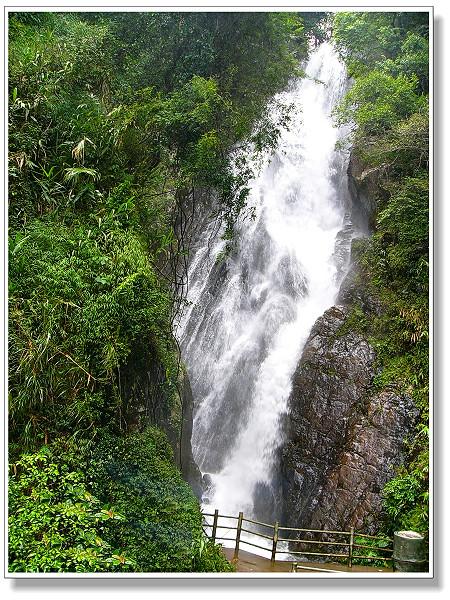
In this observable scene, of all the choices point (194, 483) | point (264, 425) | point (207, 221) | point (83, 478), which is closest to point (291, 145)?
point (207, 221)

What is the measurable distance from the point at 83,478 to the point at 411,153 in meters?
4.82

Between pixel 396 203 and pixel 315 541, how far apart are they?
3990 millimetres

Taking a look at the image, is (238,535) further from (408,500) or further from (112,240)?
(112,240)

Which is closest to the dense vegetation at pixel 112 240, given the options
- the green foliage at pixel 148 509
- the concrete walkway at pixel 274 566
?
the green foliage at pixel 148 509

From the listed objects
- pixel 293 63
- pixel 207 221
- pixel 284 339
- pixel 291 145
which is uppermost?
pixel 293 63

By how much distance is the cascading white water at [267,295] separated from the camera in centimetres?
698

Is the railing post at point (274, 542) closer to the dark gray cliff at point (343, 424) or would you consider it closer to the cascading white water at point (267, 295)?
the dark gray cliff at point (343, 424)

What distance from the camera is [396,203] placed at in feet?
19.9

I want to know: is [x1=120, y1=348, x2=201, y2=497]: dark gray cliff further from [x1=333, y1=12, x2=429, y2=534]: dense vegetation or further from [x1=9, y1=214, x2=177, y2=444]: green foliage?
[x1=333, y1=12, x2=429, y2=534]: dense vegetation

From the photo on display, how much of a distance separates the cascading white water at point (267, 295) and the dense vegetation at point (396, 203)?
0.73 metres

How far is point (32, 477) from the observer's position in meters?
4.12

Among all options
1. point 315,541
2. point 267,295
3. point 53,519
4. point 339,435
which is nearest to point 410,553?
point 315,541

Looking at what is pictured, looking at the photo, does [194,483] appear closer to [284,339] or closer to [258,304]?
[284,339]
